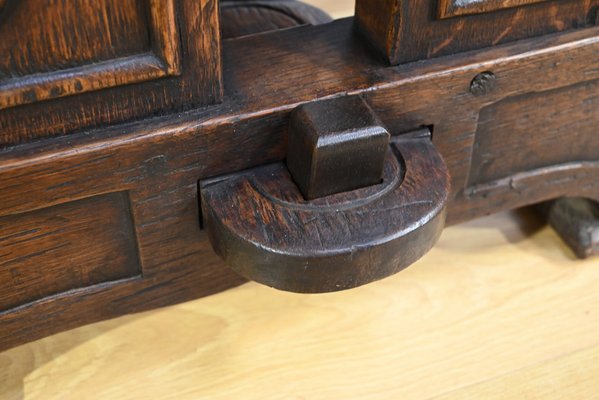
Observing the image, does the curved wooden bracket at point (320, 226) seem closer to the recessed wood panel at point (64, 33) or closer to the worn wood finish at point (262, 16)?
the recessed wood panel at point (64, 33)

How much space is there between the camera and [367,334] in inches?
32.5

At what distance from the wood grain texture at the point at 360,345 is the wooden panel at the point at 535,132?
4.6 inches

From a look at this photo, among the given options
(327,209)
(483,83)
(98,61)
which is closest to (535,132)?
(483,83)

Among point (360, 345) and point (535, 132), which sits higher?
point (535, 132)

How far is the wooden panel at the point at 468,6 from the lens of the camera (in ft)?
2.31

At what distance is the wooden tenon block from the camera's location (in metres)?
0.66

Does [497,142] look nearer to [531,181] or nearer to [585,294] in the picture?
[531,181]

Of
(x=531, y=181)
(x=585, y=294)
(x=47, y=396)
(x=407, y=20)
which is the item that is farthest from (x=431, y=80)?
(x=47, y=396)

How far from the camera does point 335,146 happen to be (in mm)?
659

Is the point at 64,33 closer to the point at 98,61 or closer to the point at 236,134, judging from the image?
the point at 98,61

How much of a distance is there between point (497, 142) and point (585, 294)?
0.63ft

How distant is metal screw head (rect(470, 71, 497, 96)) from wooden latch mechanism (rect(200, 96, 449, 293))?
9 centimetres

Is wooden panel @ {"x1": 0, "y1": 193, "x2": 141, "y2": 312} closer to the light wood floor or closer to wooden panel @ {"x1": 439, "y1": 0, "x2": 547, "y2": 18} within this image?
the light wood floor

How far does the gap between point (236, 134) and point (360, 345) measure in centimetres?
26
